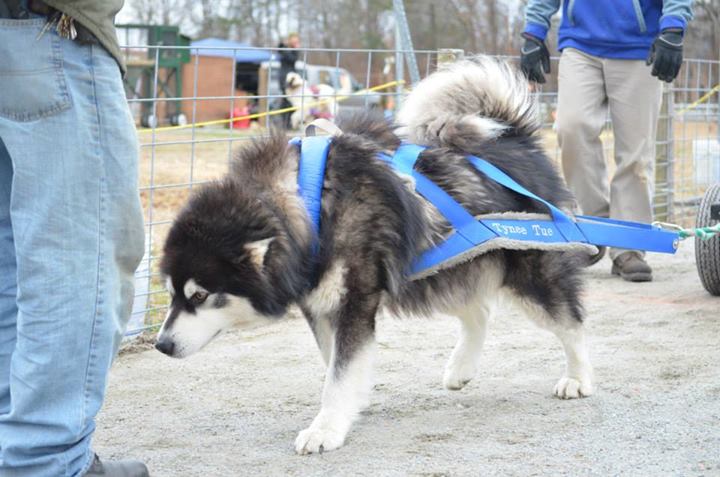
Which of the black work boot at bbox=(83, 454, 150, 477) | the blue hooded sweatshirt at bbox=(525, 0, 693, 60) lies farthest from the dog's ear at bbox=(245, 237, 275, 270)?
the blue hooded sweatshirt at bbox=(525, 0, 693, 60)


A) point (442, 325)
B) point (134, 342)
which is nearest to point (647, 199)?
point (442, 325)

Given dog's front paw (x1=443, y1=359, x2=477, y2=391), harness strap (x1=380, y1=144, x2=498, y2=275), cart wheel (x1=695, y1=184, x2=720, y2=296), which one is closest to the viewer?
harness strap (x1=380, y1=144, x2=498, y2=275)

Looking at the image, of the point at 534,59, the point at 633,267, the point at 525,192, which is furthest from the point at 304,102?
the point at 525,192

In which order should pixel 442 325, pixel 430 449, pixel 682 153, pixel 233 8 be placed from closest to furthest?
pixel 430 449 → pixel 442 325 → pixel 682 153 → pixel 233 8

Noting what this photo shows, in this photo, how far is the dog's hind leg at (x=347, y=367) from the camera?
9.63ft

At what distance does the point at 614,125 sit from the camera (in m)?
5.47

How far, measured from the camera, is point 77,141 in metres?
2.17

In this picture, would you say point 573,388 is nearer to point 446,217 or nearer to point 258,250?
point 446,217

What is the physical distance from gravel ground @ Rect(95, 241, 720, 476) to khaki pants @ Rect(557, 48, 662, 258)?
3.02ft

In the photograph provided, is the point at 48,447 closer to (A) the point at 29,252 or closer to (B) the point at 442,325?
(A) the point at 29,252

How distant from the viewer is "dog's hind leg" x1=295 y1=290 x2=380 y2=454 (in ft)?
9.63

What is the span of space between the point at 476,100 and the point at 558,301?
81 centimetres

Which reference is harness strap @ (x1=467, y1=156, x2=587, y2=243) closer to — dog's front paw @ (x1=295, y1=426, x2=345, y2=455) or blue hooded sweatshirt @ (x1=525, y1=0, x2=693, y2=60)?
dog's front paw @ (x1=295, y1=426, x2=345, y2=455)

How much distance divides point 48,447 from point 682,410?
199 centimetres
